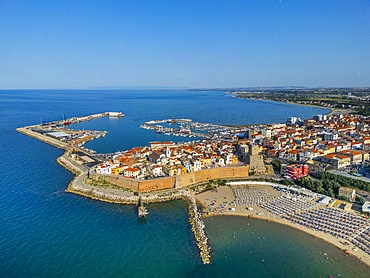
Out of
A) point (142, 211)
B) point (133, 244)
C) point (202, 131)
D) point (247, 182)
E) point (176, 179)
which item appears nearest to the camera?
point (133, 244)

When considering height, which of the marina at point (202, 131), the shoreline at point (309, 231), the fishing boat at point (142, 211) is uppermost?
the marina at point (202, 131)

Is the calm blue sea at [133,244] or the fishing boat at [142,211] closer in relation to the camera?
the calm blue sea at [133,244]

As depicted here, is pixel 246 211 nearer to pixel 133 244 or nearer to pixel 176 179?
pixel 176 179

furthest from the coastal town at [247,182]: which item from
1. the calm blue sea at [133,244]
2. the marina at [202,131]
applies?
the marina at [202,131]

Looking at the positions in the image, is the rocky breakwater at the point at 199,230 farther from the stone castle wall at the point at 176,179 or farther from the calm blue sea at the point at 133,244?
the stone castle wall at the point at 176,179

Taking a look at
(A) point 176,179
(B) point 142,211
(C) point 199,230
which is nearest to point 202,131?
(A) point 176,179

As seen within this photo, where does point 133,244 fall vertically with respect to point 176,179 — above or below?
below

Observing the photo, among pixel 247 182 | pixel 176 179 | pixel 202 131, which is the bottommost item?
pixel 247 182

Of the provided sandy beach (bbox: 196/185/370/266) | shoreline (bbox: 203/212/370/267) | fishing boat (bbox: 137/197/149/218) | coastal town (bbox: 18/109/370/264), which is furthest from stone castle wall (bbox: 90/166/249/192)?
shoreline (bbox: 203/212/370/267)
